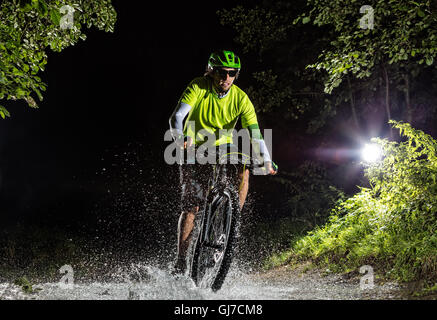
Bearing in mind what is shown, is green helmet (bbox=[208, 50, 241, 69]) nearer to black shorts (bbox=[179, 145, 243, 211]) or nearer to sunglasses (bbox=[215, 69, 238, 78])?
sunglasses (bbox=[215, 69, 238, 78])

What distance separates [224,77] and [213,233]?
62.0 inches

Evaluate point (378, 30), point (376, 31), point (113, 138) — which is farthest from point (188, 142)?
point (113, 138)

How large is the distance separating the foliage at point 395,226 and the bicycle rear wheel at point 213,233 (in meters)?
1.78

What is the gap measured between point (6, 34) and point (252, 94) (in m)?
5.43

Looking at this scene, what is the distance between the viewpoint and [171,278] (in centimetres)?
454

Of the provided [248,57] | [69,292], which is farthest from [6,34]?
[248,57]

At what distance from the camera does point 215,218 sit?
4457 millimetres

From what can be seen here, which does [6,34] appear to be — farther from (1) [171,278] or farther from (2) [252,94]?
(2) [252,94]

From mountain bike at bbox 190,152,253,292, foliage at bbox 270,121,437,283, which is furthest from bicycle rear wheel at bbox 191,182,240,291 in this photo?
foliage at bbox 270,121,437,283

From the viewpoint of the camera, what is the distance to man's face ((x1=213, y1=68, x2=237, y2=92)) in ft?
14.3

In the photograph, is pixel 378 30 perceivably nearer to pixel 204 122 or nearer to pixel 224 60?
pixel 224 60

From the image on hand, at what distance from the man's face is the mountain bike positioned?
713 mm

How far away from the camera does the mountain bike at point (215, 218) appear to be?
14.0ft

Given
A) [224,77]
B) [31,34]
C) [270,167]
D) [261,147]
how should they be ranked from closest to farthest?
[224,77], [270,167], [261,147], [31,34]
